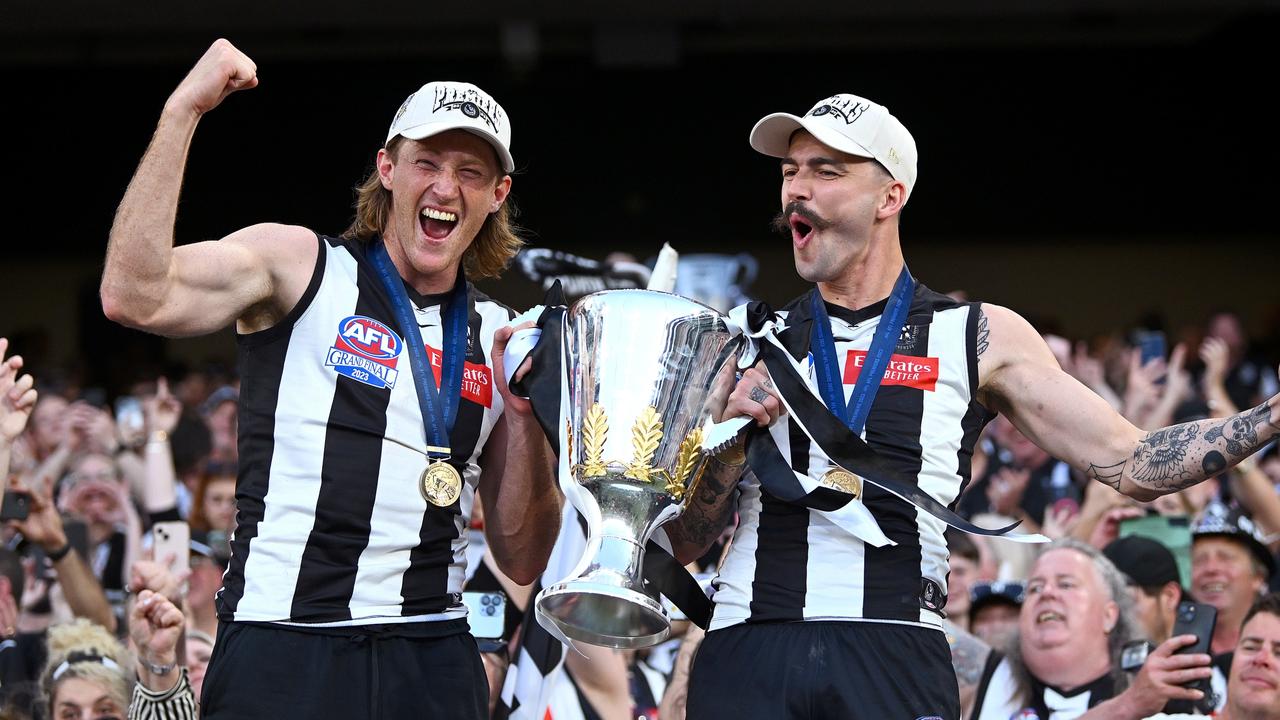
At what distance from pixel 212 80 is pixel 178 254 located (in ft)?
1.23

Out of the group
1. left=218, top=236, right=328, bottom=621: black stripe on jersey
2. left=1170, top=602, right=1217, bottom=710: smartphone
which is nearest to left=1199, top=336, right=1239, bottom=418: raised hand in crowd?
left=1170, top=602, right=1217, bottom=710: smartphone

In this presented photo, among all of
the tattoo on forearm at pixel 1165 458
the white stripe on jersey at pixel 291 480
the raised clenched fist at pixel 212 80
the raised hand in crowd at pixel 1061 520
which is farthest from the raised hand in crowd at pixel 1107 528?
the raised clenched fist at pixel 212 80

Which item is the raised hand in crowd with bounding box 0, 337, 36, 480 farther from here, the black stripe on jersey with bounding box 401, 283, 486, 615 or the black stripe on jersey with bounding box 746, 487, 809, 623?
the black stripe on jersey with bounding box 746, 487, 809, 623

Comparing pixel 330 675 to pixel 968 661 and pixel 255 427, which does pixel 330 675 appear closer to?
pixel 255 427

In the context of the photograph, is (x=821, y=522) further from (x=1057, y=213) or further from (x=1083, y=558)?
(x=1057, y=213)

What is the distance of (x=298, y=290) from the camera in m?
3.52

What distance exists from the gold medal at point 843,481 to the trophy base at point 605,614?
557mm

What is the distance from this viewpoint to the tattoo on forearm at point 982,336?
374 cm

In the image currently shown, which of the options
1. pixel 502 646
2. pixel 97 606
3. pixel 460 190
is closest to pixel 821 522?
pixel 460 190

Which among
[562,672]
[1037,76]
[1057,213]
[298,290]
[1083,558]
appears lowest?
[562,672]

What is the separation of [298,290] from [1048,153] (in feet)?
44.6

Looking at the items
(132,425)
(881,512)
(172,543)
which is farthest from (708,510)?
(132,425)

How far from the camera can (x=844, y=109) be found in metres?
3.76

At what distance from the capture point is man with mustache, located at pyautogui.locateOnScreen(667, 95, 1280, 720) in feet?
11.3
